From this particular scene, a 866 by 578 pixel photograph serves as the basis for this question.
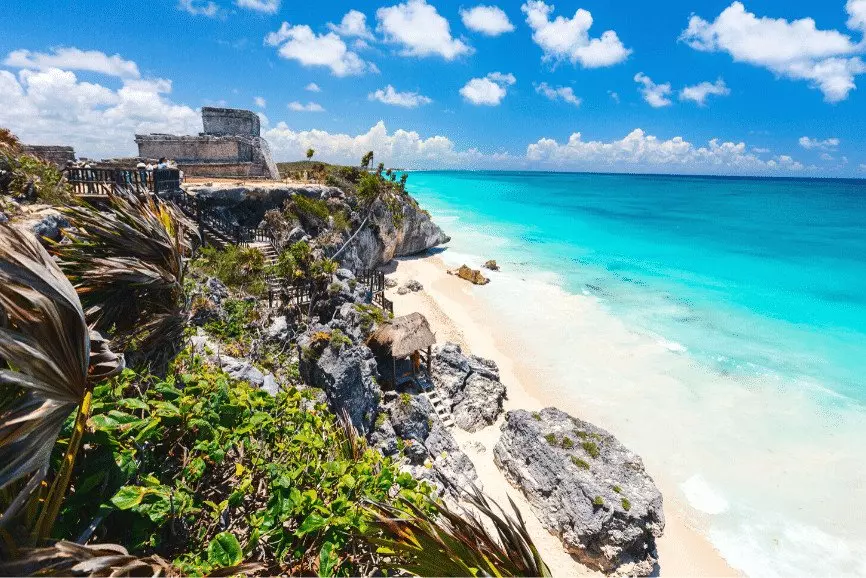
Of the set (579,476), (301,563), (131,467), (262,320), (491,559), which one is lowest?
(579,476)

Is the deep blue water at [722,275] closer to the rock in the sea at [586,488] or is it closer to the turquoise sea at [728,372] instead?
the turquoise sea at [728,372]

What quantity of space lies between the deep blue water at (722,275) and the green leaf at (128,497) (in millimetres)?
22435

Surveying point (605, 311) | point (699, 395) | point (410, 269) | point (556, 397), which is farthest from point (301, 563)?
point (410, 269)

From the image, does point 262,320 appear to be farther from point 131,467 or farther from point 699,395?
point 699,395

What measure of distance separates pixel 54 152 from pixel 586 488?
27.2m

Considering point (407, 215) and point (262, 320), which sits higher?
point (407, 215)

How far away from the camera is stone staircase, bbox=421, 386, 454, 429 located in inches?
519

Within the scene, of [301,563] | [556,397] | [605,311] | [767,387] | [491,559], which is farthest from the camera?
[605,311]

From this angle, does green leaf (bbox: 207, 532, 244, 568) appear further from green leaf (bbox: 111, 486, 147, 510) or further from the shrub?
the shrub

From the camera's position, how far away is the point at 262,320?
11695 mm

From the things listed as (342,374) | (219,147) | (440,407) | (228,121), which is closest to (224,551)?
(342,374)

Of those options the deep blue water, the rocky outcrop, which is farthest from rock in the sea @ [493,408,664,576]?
the deep blue water

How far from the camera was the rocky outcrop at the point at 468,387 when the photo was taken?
1348cm

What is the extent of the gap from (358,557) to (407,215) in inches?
1194
